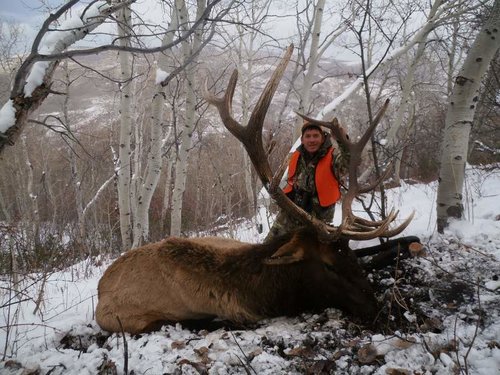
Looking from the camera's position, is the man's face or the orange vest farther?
the man's face

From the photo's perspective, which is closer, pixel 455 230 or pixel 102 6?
pixel 102 6

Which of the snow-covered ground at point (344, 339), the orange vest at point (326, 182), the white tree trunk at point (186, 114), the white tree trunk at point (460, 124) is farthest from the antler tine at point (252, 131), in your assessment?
the white tree trunk at point (186, 114)

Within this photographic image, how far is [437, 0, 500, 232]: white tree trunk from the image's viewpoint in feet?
11.5

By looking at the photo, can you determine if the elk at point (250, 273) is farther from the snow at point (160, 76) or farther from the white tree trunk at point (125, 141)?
the white tree trunk at point (125, 141)

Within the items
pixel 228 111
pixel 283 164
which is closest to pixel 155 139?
pixel 228 111

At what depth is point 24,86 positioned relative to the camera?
221cm

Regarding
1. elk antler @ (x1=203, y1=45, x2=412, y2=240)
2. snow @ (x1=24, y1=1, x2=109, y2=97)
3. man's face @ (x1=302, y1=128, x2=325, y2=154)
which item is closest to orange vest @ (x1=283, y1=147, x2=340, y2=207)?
man's face @ (x1=302, y1=128, x2=325, y2=154)

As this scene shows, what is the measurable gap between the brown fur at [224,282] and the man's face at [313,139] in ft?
4.82

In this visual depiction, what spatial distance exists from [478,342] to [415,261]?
1.29 m

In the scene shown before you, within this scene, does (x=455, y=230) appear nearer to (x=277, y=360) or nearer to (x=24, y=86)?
(x=277, y=360)

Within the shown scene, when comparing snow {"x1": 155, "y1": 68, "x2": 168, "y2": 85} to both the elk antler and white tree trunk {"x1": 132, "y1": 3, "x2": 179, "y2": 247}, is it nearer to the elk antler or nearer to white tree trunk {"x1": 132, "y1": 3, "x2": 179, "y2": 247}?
white tree trunk {"x1": 132, "y1": 3, "x2": 179, "y2": 247}

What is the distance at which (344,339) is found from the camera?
2.34m

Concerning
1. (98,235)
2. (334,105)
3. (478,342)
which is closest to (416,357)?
(478,342)

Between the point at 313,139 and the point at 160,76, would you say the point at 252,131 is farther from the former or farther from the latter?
the point at 160,76
